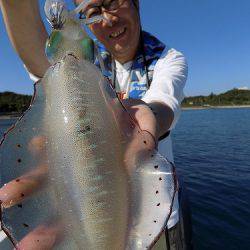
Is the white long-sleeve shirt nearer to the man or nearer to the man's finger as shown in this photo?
the man

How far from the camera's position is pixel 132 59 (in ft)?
9.86

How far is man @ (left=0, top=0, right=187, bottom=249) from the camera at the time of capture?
1.97m

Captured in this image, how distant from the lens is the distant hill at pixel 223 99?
14200cm

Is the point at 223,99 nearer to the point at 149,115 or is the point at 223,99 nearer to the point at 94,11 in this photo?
the point at 94,11

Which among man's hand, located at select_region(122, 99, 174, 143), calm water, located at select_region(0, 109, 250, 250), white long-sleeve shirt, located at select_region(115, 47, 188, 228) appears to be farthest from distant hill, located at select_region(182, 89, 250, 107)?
man's hand, located at select_region(122, 99, 174, 143)

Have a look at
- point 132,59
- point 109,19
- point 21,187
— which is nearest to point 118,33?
point 109,19

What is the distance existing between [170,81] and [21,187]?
4.30 ft

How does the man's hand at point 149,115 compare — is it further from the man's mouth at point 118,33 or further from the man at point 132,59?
the man's mouth at point 118,33

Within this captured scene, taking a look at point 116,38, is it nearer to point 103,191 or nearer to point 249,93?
point 103,191

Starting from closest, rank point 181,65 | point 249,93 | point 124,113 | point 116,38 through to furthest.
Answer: point 124,113 → point 181,65 → point 116,38 → point 249,93

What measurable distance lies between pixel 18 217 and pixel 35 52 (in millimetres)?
1344

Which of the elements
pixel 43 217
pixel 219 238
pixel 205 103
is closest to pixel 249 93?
pixel 205 103

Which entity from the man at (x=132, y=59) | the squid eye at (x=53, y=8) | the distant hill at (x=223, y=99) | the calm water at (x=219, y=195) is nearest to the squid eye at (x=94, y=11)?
the man at (x=132, y=59)

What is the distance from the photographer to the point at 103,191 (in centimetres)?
128
